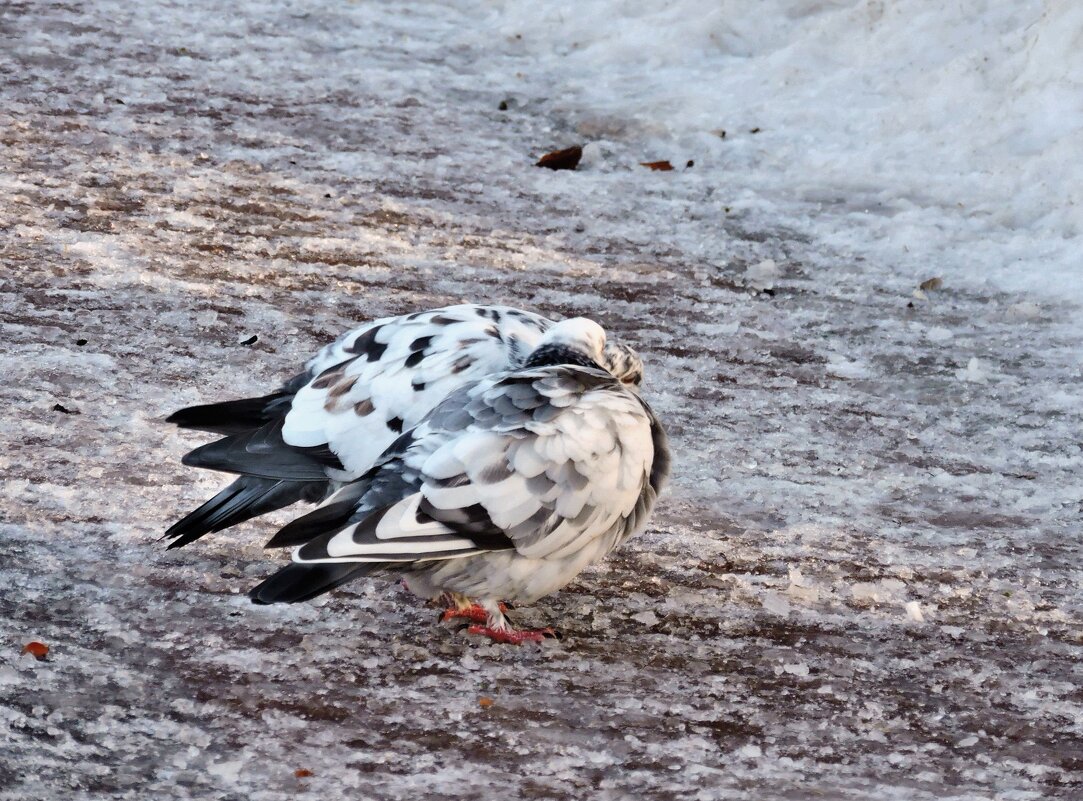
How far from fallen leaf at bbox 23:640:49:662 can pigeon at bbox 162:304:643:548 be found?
1.36 feet

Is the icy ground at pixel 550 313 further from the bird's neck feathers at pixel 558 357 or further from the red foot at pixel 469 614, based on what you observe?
the bird's neck feathers at pixel 558 357

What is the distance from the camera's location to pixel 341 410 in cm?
334

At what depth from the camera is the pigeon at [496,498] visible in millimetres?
2902

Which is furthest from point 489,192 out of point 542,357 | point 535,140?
point 542,357

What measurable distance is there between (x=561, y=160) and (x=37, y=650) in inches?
159

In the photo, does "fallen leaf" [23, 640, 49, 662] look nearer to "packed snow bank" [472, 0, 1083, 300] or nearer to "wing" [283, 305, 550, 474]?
"wing" [283, 305, 550, 474]

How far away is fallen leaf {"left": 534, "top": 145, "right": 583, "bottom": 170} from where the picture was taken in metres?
6.46

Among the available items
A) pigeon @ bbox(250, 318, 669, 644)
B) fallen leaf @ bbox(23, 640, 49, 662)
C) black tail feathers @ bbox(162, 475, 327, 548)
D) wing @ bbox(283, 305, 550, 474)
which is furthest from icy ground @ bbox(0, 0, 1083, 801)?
wing @ bbox(283, 305, 550, 474)

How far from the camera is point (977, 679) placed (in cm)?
322

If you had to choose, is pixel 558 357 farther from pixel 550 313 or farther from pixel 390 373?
pixel 550 313

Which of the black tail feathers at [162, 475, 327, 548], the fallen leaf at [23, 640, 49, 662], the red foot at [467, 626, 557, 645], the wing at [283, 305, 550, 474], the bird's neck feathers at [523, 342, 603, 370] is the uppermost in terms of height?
the bird's neck feathers at [523, 342, 603, 370]

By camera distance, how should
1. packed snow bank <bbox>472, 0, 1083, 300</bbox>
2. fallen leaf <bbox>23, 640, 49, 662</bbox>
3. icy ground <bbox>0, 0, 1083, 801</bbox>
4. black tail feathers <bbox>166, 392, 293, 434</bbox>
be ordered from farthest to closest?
packed snow bank <bbox>472, 0, 1083, 300</bbox> → black tail feathers <bbox>166, 392, 293, 434</bbox> → fallen leaf <bbox>23, 640, 49, 662</bbox> → icy ground <bbox>0, 0, 1083, 801</bbox>

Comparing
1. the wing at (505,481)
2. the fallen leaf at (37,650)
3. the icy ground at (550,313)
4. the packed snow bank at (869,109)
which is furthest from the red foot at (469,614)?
the packed snow bank at (869,109)

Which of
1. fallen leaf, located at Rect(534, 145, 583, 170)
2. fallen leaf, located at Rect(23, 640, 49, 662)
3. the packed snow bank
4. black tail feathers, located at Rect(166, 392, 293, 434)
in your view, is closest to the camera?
fallen leaf, located at Rect(23, 640, 49, 662)
